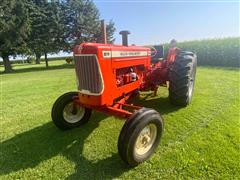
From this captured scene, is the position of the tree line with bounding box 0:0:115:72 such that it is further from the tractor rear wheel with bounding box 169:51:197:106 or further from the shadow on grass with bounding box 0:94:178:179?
the tractor rear wheel with bounding box 169:51:197:106

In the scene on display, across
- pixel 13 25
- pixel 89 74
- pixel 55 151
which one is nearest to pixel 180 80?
pixel 89 74

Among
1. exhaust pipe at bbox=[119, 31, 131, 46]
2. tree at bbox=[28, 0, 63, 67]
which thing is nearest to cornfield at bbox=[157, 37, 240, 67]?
exhaust pipe at bbox=[119, 31, 131, 46]

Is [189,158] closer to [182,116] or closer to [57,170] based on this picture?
[182,116]

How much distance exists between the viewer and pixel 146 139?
127 inches

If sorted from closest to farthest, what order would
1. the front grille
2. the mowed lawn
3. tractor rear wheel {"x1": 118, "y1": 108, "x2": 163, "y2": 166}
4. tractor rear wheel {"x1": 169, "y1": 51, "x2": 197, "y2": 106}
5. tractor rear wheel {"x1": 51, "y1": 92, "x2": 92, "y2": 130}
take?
tractor rear wheel {"x1": 118, "y1": 108, "x2": 163, "y2": 166} < the mowed lawn < the front grille < tractor rear wheel {"x1": 51, "y1": 92, "x2": 92, "y2": 130} < tractor rear wheel {"x1": 169, "y1": 51, "x2": 197, "y2": 106}

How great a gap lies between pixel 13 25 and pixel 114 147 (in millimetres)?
20293

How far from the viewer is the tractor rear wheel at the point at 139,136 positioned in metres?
2.82

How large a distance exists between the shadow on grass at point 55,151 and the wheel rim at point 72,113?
21cm

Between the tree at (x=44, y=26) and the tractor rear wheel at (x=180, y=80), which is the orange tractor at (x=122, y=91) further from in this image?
the tree at (x=44, y=26)

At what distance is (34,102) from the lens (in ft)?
22.2

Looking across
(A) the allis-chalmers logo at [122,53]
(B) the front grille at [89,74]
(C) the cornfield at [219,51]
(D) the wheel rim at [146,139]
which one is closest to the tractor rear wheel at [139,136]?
(D) the wheel rim at [146,139]

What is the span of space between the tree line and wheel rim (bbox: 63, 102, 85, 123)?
61.8 ft

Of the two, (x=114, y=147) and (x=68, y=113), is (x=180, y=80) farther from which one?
(x=68, y=113)

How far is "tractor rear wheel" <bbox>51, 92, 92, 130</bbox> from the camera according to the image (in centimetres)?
408
